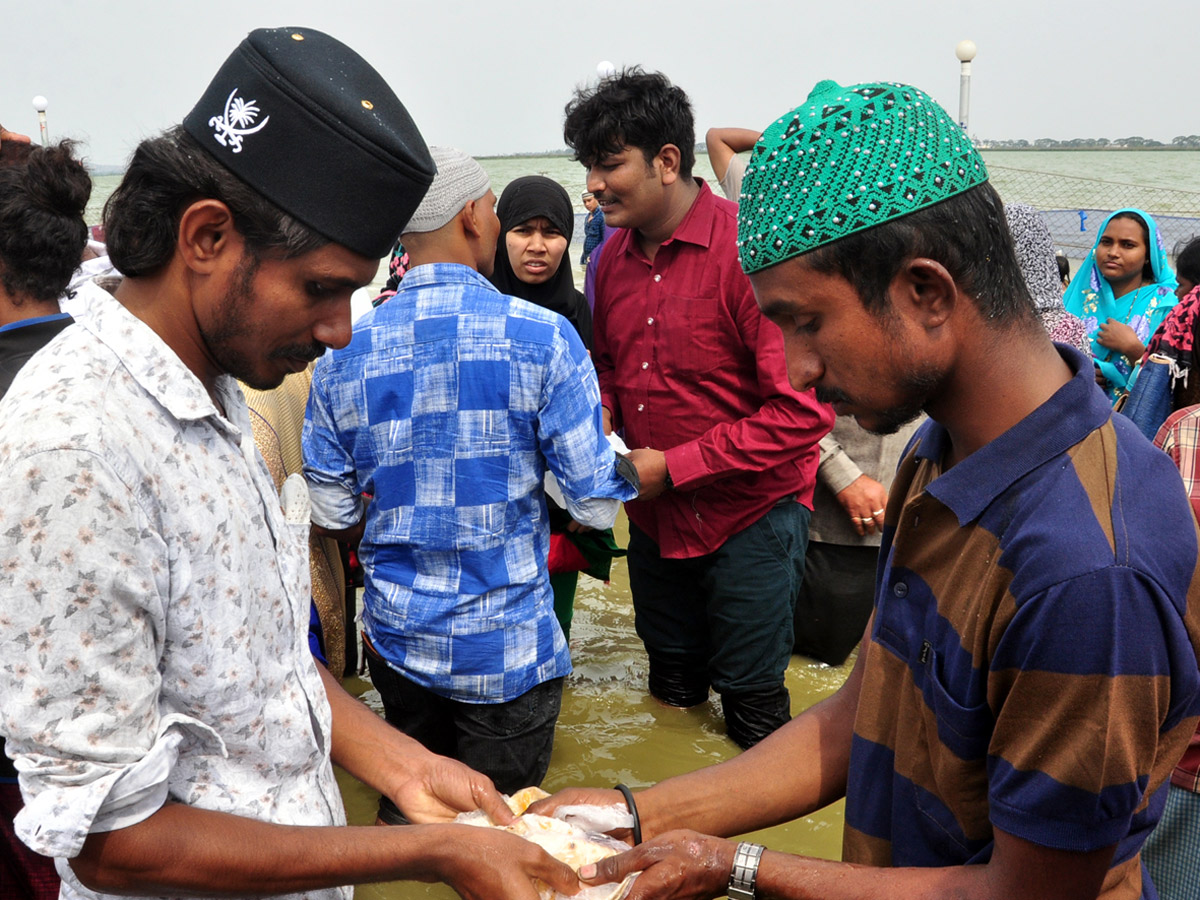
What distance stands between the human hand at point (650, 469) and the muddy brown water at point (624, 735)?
4.05 feet

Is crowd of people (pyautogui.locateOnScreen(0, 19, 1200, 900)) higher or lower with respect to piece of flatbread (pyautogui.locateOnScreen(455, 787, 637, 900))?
higher

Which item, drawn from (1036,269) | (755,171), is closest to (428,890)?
(755,171)

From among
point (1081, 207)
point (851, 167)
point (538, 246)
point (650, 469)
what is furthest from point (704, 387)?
point (1081, 207)

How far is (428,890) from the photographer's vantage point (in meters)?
3.47

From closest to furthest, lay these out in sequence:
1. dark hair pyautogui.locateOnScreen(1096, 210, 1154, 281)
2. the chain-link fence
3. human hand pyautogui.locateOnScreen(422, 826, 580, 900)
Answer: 1. human hand pyautogui.locateOnScreen(422, 826, 580, 900)
2. dark hair pyautogui.locateOnScreen(1096, 210, 1154, 281)
3. the chain-link fence

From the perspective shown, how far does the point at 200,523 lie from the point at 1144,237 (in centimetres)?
727

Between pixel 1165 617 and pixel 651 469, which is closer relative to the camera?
pixel 1165 617

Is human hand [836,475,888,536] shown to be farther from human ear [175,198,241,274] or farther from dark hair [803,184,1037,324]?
human ear [175,198,241,274]

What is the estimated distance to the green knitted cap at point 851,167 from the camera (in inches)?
56.6

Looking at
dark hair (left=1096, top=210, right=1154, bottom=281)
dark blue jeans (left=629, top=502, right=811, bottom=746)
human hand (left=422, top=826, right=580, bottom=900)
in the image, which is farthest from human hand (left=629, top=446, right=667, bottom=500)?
dark hair (left=1096, top=210, right=1154, bottom=281)

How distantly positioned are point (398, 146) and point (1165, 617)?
51.7 inches

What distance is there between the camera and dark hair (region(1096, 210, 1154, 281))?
271 inches

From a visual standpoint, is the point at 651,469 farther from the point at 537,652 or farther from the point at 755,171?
the point at 755,171

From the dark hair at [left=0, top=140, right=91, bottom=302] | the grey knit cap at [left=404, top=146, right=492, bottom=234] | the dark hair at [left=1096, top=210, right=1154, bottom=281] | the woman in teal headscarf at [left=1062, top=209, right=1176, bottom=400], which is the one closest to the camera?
the dark hair at [left=0, top=140, right=91, bottom=302]
